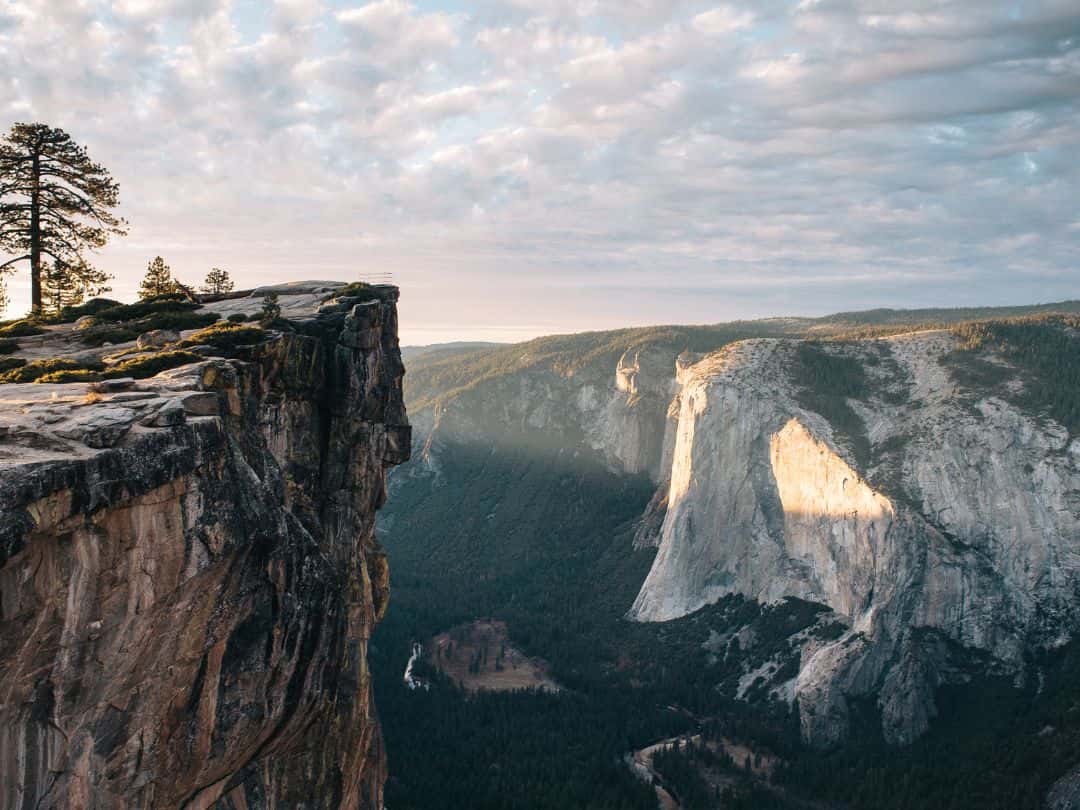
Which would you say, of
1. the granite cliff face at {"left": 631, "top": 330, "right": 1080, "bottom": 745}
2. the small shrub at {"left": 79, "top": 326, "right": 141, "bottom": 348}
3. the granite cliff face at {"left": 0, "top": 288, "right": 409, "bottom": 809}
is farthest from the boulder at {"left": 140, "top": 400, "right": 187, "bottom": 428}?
the granite cliff face at {"left": 631, "top": 330, "right": 1080, "bottom": 745}

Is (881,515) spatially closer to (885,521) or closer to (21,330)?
(885,521)

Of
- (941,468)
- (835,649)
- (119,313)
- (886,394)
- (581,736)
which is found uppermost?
(119,313)

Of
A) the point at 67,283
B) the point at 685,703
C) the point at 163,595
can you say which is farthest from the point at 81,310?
the point at 685,703

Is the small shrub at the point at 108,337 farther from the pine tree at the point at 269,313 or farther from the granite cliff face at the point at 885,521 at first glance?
the granite cliff face at the point at 885,521

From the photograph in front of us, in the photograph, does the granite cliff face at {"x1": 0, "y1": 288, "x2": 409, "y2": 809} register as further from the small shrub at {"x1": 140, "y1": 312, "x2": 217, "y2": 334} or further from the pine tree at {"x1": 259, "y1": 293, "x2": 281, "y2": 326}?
the small shrub at {"x1": 140, "y1": 312, "x2": 217, "y2": 334}

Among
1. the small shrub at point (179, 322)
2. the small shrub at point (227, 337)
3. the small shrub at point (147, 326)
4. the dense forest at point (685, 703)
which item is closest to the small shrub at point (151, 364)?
the small shrub at point (227, 337)

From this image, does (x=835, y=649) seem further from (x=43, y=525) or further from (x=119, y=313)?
(x=43, y=525)

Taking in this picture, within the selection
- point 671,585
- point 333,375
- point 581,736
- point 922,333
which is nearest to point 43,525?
point 333,375
